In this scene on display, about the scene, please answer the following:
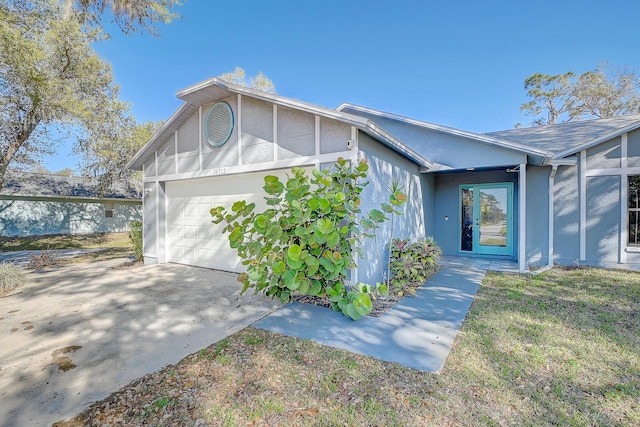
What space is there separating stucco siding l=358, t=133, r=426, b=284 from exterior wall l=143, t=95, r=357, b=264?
2.69 ft

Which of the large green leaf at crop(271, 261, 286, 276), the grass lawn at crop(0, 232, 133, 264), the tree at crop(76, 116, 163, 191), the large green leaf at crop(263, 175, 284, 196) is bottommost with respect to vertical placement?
the grass lawn at crop(0, 232, 133, 264)

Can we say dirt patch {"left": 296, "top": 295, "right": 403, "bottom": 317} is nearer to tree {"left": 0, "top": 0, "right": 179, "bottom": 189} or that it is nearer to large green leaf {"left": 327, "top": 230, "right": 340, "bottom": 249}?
large green leaf {"left": 327, "top": 230, "right": 340, "bottom": 249}

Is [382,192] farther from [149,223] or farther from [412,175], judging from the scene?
[149,223]

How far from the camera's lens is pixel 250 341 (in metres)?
3.51

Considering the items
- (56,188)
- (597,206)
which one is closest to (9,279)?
(597,206)

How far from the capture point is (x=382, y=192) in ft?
19.6

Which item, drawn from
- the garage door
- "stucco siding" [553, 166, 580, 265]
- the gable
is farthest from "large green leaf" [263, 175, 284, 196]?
"stucco siding" [553, 166, 580, 265]

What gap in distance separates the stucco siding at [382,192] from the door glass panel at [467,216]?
246 cm

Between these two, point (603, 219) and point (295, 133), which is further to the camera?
point (603, 219)

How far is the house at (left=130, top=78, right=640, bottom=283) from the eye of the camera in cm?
570

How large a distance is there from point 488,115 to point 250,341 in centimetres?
2006

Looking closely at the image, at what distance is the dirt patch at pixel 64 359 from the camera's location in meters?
2.98

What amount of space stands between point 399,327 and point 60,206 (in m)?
21.2

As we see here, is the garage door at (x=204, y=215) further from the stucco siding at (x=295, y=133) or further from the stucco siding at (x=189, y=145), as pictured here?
the stucco siding at (x=295, y=133)
